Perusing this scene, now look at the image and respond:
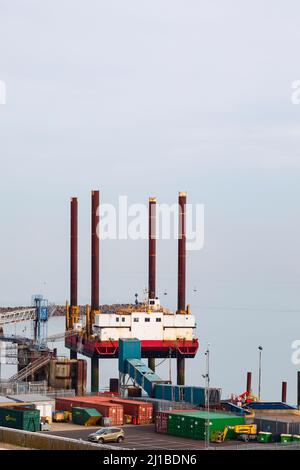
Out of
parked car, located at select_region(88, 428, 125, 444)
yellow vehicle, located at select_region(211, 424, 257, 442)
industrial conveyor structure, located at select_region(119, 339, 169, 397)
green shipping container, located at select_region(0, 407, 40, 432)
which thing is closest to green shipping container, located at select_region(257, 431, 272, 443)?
yellow vehicle, located at select_region(211, 424, 257, 442)

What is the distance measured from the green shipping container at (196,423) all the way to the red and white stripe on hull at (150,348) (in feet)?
Answer: 190

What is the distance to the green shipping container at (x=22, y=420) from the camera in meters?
88.1

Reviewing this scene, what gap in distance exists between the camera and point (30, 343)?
476 ft

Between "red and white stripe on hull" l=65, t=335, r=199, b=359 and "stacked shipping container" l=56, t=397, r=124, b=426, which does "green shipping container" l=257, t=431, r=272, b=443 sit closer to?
"stacked shipping container" l=56, t=397, r=124, b=426

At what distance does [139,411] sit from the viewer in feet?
319

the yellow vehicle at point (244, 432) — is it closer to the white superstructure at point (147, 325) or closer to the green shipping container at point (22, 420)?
the green shipping container at point (22, 420)

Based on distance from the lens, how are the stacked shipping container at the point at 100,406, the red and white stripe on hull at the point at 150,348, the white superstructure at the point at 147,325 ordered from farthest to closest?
the white superstructure at the point at 147,325, the red and white stripe on hull at the point at 150,348, the stacked shipping container at the point at 100,406

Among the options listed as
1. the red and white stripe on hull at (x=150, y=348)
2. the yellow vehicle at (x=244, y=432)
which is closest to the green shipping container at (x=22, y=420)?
the yellow vehicle at (x=244, y=432)

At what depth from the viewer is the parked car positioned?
268 feet

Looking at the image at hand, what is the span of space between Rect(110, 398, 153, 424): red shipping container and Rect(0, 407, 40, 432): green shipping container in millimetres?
10818

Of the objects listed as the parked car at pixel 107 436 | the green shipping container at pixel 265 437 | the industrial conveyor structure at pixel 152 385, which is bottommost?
the green shipping container at pixel 265 437

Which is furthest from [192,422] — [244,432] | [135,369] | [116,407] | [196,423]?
[135,369]
